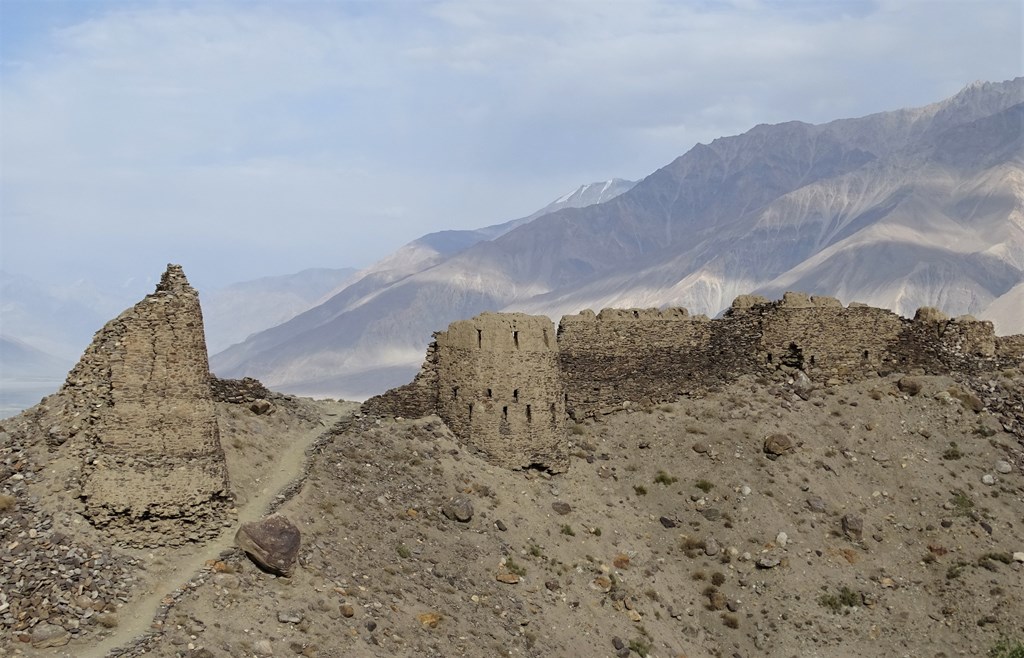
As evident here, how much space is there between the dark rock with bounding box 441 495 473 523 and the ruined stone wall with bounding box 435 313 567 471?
3.18 m

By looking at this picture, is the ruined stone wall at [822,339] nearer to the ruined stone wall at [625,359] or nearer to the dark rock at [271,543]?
the ruined stone wall at [625,359]

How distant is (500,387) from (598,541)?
5.76 metres

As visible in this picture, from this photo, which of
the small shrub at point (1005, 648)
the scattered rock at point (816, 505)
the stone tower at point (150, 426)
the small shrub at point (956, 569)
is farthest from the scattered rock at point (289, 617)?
the small shrub at point (956, 569)

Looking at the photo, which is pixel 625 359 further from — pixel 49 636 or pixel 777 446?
pixel 49 636

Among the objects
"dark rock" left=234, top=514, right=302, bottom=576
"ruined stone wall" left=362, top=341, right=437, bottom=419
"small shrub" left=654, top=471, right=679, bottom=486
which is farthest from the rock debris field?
"ruined stone wall" left=362, top=341, right=437, bottom=419

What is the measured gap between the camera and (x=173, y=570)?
79.1 ft

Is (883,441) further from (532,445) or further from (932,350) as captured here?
(532,445)

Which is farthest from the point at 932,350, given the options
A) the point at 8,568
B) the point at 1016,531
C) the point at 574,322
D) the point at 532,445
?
the point at 8,568

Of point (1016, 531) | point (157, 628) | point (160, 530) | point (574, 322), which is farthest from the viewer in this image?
point (574, 322)

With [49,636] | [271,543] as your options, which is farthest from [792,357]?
[49,636]

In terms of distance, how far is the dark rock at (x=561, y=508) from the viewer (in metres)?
33.8

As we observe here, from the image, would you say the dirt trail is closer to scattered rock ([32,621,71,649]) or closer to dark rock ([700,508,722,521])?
scattered rock ([32,621,71,649])

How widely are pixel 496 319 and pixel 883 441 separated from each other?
1432cm

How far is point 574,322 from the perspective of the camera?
39781 mm
